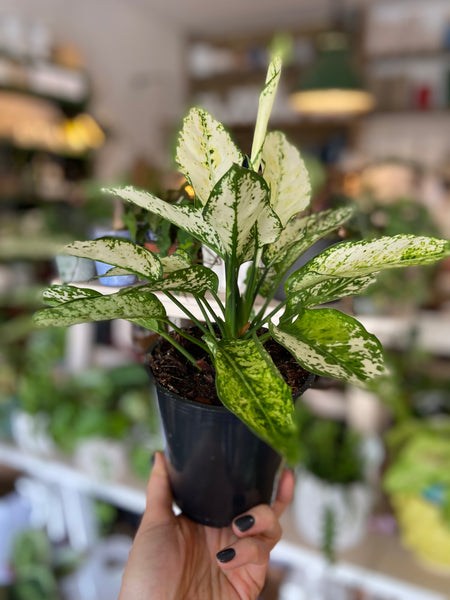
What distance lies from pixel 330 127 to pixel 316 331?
5050mm

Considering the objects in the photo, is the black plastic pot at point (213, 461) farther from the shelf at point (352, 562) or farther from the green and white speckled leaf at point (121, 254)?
the shelf at point (352, 562)

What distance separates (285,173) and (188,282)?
0.16 m

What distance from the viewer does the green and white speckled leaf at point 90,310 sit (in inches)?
14.1

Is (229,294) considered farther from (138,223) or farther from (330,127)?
(330,127)

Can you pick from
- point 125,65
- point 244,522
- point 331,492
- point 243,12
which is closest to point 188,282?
point 244,522

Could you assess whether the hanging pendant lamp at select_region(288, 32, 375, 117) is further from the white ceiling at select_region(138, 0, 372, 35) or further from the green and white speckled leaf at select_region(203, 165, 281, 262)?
the green and white speckled leaf at select_region(203, 165, 281, 262)

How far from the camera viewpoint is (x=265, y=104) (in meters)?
0.40

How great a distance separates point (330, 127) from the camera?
501 centimetres

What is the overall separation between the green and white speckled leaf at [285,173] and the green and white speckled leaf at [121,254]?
150 millimetres

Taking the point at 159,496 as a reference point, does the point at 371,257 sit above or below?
above

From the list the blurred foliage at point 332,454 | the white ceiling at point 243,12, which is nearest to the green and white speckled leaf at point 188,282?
the blurred foliage at point 332,454

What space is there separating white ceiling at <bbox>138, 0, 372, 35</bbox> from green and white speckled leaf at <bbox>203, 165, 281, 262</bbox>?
4859mm

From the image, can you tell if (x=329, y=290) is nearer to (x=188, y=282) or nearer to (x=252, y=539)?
(x=188, y=282)

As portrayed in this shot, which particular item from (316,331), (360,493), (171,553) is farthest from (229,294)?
(360,493)
